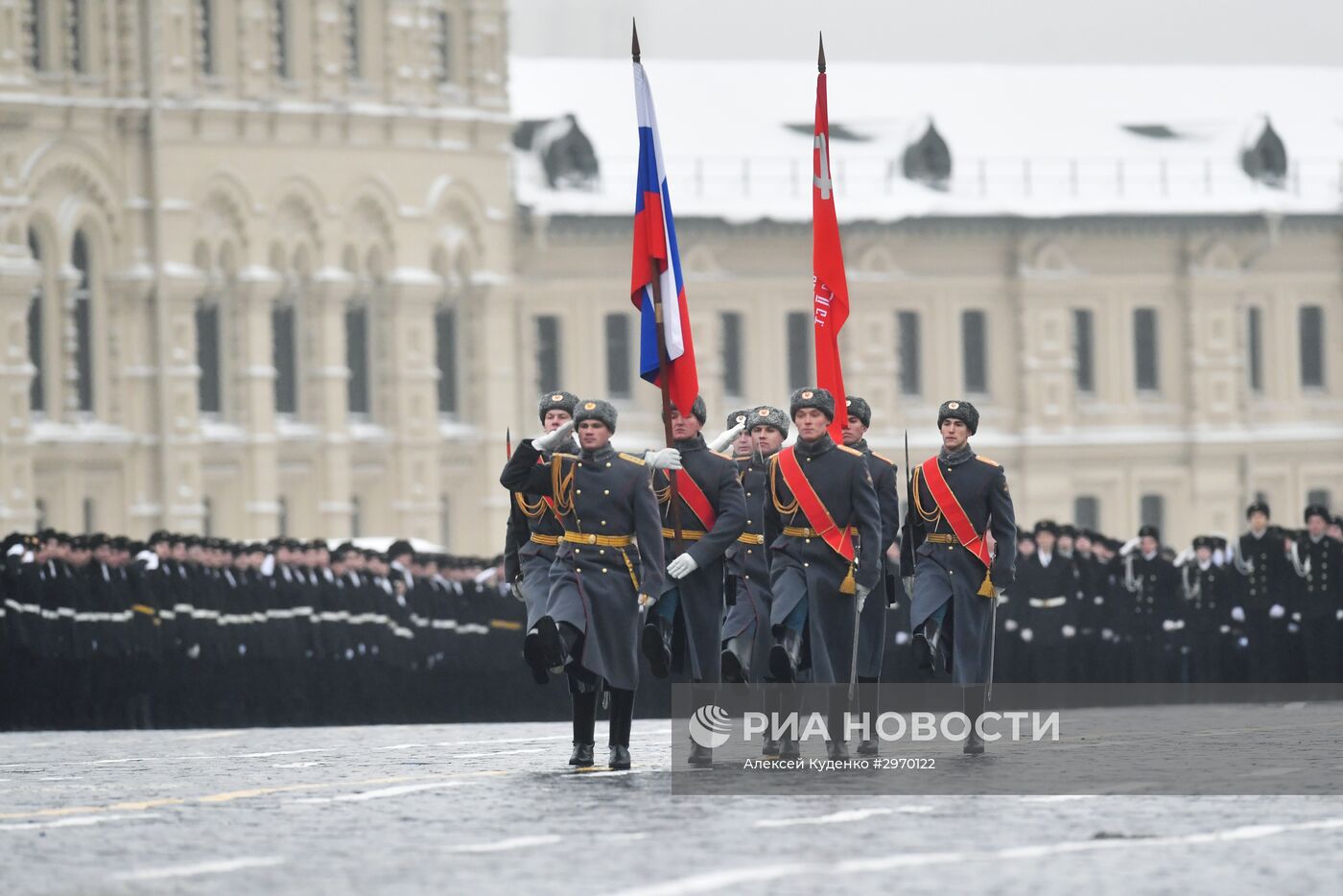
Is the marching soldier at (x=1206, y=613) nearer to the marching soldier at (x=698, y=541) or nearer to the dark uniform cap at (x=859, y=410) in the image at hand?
the dark uniform cap at (x=859, y=410)

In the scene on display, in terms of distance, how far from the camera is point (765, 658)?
1662 centimetres

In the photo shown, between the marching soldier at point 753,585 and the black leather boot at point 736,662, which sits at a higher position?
the marching soldier at point 753,585

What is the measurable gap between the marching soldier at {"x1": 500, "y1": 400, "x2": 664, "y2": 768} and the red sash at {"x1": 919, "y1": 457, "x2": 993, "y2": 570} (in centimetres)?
159

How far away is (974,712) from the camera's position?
54.3ft

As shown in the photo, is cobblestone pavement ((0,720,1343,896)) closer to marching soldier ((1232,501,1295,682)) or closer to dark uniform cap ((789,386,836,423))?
dark uniform cap ((789,386,836,423))

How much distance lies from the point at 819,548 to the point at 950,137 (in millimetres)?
41536

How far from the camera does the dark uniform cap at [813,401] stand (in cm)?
1614

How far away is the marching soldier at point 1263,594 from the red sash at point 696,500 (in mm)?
10313

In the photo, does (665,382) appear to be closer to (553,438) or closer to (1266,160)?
(553,438)

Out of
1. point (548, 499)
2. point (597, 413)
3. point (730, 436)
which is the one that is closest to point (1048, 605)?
point (730, 436)

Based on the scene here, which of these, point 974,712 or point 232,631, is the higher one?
point 232,631

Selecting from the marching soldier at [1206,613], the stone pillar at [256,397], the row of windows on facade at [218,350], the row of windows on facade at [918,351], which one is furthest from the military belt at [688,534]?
the row of windows on facade at [918,351]

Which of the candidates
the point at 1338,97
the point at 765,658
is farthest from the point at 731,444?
the point at 1338,97

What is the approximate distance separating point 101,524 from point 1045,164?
1733 cm
